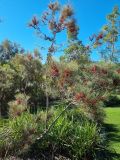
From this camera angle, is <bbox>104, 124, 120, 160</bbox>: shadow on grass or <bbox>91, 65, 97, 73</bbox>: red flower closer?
<bbox>91, 65, 97, 73</bbox>: red flower

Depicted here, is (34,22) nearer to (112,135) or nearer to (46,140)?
(46,140)

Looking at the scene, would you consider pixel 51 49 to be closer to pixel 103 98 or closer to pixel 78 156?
pixel 103 98

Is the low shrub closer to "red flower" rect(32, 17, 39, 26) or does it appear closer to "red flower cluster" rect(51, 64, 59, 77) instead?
"red flower cluster" rect(51, 64, 59, 77)

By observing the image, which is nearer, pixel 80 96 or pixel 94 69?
pixel 80 96

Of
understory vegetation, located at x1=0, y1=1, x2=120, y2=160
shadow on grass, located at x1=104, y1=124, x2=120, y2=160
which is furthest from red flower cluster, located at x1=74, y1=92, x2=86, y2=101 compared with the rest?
shadow on grass, located at x1=104, y1=124, x2=120, y2=160

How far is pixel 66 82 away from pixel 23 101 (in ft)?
3.92

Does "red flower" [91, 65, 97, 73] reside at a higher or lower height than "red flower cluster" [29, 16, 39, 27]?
lower

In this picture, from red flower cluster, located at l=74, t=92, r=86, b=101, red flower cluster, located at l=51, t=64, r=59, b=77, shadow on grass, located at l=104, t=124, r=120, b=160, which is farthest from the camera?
shadow on grass, located at l=104, t=124, r=120, b=160

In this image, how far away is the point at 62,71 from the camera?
862 cm

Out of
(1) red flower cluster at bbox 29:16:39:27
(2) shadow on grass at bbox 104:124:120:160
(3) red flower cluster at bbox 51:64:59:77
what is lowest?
(2) shadow on grass at bbox 104:124:120:160

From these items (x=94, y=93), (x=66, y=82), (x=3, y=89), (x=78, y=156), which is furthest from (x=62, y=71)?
(x=3, y=89)

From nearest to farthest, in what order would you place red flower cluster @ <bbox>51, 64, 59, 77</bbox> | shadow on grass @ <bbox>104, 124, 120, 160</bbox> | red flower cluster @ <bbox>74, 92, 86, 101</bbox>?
red flower cluster @ <bbox>74, 92, 86, 101</bbox> < red flower cluster @ <bbox>51, 64, 59, 77</bbox> < shadow on grass @ <bbox>104, 124, 120, 160</bbox>

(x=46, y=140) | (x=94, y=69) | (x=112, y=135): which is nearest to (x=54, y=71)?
(x=94, y=69)

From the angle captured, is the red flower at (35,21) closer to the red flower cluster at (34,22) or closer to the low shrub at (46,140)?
the red flower cluster at (34,22)
